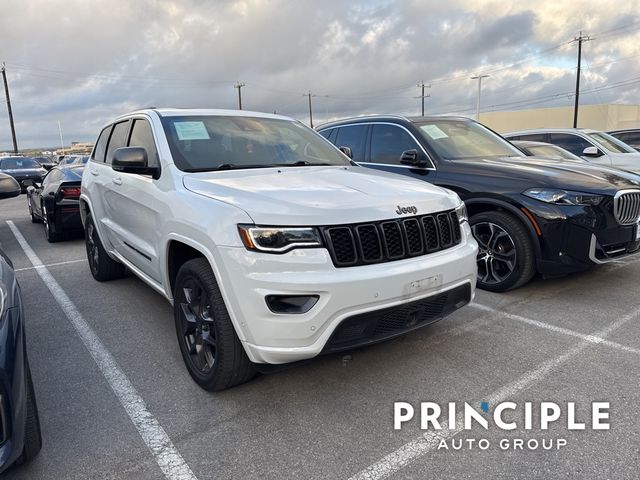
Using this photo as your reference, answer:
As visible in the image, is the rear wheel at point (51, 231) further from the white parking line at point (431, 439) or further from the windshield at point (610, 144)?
the windshield at point (610, 144)

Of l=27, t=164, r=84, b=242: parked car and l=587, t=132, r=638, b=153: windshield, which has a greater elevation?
l=587, t=132, r=638, b=153: windshield

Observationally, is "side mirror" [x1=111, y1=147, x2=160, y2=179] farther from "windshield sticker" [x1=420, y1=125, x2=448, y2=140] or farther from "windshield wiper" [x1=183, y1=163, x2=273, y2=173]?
"windshield sticker" [x1=420, y1=125, x2=448, y2=140]

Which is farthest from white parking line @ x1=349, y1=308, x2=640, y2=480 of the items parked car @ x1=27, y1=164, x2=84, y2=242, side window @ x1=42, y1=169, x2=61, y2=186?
side window @ x1=42, y1=169, x2=61, y2=186

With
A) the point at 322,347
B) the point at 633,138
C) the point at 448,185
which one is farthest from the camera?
the point at 633,138

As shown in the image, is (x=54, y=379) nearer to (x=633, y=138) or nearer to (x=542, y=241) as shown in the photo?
(x=542, y=241)

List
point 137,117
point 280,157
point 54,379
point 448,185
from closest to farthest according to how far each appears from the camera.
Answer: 1. point 54,379
2. point 280,157
3. point 137,117
4. point 448,185

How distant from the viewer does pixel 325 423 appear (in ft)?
8.66

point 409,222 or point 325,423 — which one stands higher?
point 409,222

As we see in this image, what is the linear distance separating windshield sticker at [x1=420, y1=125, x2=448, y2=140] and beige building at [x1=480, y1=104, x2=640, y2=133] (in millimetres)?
52945

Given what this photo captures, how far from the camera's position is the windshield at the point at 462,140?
17.7 ft

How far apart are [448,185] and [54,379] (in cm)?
400

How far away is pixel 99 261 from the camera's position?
531cm

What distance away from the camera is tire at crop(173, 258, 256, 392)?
8.73ft

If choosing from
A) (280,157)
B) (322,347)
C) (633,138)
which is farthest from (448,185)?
(633,138)
